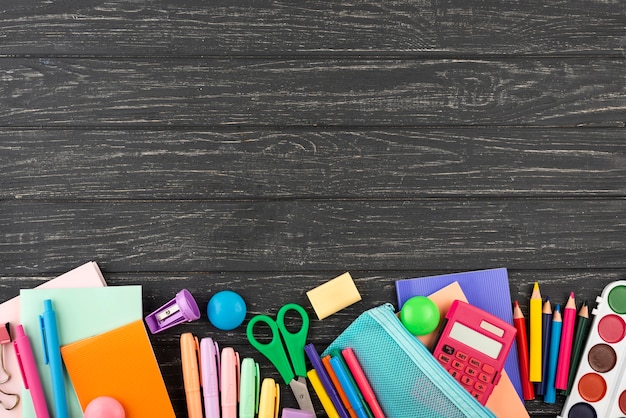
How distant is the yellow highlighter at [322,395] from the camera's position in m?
0.85

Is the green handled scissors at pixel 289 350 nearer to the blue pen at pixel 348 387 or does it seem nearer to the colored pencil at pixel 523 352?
the blue pen at pixel 348 387

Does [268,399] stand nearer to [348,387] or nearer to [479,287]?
[348,387]

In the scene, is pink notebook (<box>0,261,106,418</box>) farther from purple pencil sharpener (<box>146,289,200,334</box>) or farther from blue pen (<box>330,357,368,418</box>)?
blue pen (<box>330,357,368,418</box>)

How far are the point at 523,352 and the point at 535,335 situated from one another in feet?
0.10

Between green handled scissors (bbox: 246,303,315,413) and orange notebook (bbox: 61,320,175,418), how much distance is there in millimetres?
146

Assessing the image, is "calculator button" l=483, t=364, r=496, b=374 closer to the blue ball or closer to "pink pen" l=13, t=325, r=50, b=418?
the blue ball

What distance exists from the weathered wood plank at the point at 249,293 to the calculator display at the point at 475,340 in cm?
9

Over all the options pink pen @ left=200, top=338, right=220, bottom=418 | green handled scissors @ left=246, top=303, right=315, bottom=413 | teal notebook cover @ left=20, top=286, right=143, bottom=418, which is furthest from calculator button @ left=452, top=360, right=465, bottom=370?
teal notebook cover @ left=20, top=286, right=143, bottom=418

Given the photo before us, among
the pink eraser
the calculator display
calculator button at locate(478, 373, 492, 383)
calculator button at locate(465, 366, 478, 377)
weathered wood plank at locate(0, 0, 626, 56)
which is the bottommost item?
the pink eraser

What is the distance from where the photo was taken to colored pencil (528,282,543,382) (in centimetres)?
86

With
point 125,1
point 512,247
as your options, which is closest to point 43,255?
point 125,1

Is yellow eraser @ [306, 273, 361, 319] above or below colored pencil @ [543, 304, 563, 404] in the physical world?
above

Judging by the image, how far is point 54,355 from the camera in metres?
0.82

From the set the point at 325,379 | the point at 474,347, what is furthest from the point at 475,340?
the point at 325,379
